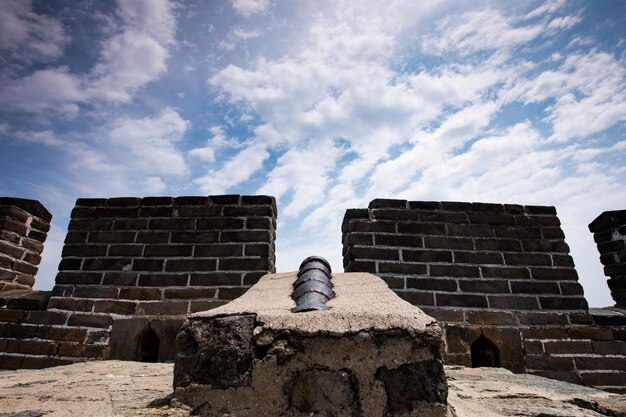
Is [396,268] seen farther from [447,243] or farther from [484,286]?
[484,286]

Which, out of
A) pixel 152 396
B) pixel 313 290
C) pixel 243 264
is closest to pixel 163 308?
pixel 243 264

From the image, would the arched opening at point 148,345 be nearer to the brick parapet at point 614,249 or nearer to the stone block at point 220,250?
the stone block at point 220,250

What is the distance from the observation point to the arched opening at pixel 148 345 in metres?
2.92

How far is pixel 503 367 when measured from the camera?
110 inches

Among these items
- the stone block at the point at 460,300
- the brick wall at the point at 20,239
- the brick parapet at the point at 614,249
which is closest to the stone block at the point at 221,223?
the stone block at the point at 460,300

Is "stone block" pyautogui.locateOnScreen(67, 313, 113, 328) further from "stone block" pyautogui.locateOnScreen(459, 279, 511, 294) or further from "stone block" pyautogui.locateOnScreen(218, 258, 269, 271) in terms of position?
"stone block" pyautogui.locateOnScreen(459, 279, 511, 294)

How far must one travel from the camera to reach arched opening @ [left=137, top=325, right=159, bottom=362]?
2.92 meters

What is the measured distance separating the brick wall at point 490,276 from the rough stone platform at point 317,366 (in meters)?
1.75

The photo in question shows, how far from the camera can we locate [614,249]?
11.6 feet

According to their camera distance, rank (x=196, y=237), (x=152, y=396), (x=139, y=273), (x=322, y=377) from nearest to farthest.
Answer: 1. (x=322, y=377)
2. (x=152, y=396)
3. (x=139, y=273)
4. (x=196, y=237)

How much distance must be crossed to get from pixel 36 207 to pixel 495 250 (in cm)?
500

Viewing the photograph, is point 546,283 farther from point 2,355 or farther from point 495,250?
point 2,355

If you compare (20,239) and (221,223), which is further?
(20,239)

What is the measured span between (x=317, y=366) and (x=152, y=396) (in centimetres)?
82
